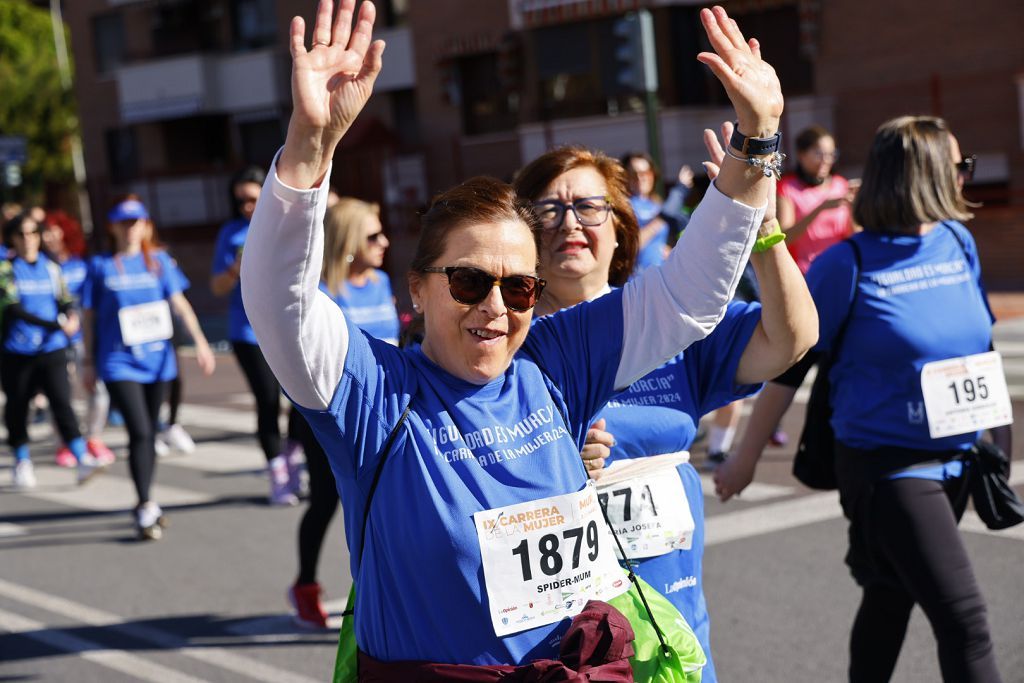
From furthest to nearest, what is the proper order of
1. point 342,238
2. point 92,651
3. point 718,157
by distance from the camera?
point 342,238 < point 92,651 < point 718,157

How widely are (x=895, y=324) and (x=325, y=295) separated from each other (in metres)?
2.13

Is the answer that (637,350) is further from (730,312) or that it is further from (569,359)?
(730,312)

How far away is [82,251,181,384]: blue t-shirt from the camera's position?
8.07 meters

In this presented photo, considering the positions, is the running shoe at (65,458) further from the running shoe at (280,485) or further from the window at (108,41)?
the window at (108,41)

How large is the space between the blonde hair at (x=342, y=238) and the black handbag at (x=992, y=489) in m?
3.34

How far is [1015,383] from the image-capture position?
1062 centimetres

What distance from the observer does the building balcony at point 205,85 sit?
3431cm

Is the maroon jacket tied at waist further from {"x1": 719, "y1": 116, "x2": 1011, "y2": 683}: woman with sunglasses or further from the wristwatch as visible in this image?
{"x1": 719, "y1": 116, "x2": 1011, "y2": 683}: woman with sunglasses

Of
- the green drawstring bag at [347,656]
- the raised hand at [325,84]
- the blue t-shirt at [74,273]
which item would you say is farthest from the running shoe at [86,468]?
the raised hand at [325,84]

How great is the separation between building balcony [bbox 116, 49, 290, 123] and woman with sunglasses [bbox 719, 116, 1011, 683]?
31.0 metres

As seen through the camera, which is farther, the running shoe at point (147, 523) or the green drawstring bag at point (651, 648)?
the running shoe at point (147, 523)

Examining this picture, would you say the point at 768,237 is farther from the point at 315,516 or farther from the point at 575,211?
the point at 315,516

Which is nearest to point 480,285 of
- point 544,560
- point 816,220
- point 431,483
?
point 431,483

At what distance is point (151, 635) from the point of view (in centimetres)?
600
